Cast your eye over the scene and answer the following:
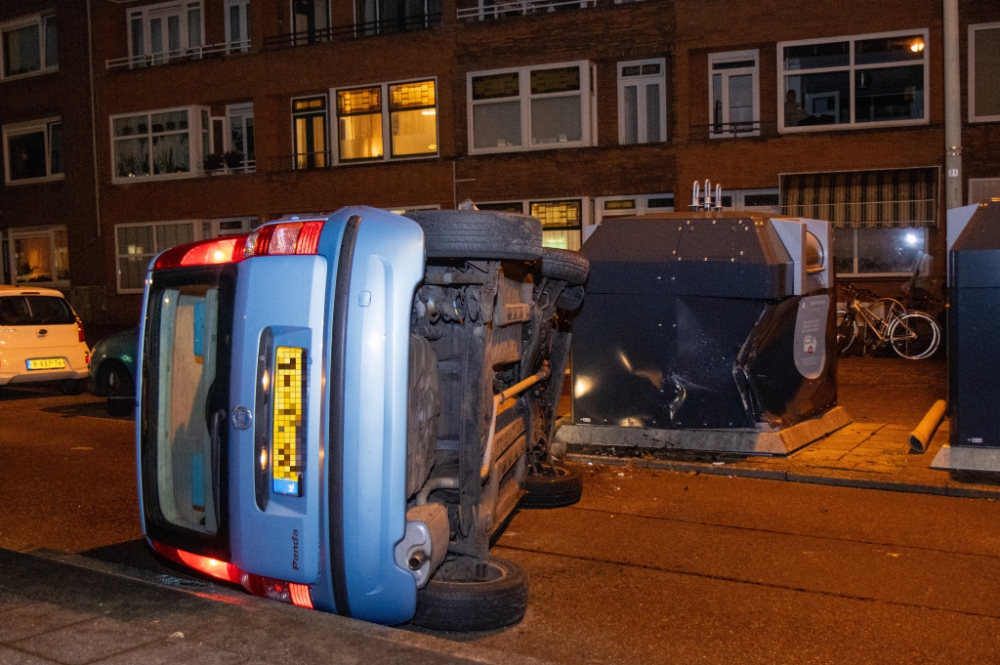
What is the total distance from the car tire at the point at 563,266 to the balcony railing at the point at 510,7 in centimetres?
1964

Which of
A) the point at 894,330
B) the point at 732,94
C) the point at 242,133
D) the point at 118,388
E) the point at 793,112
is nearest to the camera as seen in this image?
the point at 118,388

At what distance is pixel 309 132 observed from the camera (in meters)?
28.2

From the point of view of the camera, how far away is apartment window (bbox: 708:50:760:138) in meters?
23.4

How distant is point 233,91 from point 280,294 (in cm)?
2590

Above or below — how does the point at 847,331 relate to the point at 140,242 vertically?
below

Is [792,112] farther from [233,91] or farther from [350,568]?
[350,568]

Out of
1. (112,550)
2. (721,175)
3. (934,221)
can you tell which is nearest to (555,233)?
(721,175)

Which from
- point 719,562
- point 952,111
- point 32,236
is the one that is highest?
point 952,111

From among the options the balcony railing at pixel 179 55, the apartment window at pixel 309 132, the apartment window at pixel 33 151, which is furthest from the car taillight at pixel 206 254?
the apartment window at pixel 33 151

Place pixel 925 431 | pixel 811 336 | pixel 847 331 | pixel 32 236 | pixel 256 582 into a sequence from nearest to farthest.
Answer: pixel 256 582
pixel 925 431
pixel 811 336
pixel 847 331
pixel 32 236

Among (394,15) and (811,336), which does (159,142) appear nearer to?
(394,15)

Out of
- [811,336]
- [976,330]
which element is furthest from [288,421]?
[811,336]

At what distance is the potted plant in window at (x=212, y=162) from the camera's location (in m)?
29.1

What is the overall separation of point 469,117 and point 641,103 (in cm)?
434
